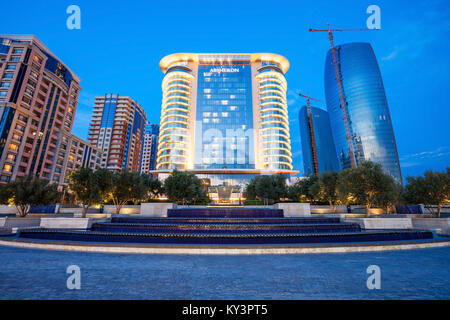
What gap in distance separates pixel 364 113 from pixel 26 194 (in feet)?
461

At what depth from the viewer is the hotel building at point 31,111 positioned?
2116 inches

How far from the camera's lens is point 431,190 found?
935 inches

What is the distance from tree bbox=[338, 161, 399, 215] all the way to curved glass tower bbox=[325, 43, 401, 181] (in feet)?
324

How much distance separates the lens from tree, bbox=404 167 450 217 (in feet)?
76.2

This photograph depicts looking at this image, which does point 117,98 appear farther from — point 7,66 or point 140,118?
point 7,66

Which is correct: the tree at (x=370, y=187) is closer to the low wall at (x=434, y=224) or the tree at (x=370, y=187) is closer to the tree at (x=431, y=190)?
the tree at (x=431, y=190)

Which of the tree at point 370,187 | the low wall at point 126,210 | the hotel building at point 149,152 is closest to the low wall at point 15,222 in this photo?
the low wall at point 126,210

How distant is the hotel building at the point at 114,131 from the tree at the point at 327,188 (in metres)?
104

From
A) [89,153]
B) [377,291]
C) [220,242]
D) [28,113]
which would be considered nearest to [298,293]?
[377,291]

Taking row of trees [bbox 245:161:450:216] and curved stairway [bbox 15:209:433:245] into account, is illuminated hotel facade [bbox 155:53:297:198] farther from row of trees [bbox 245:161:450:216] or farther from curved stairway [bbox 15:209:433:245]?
curved stairway [bbox 15:209:433:245]

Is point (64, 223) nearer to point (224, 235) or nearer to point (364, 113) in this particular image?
point (224, 235)

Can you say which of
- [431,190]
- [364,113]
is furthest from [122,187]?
[364,113]

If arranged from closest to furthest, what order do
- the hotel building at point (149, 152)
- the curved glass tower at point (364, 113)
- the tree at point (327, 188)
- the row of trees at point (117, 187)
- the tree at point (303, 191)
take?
1. the row of trees at point (117, 187)
2. the tree at point (327, 188)
3. the tree at point (303, 191)
4. the curved glass tower at point (364, 113)
5. the hotel building at point (149, 152)

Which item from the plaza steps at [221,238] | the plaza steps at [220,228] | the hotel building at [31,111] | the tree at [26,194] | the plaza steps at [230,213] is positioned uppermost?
the hotel building at [31,111]
